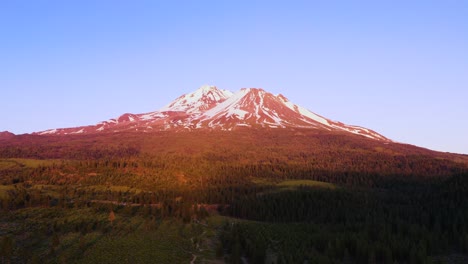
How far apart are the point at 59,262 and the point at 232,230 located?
3391 centimetres

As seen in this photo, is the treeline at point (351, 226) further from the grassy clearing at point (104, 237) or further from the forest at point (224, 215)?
the grassy clearing at point (104, 237)

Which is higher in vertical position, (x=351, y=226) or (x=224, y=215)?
(x=351, y=226)

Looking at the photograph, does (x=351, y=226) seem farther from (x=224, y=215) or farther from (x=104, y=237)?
(x=104, y=237)

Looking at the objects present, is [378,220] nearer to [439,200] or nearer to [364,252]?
[364,252]

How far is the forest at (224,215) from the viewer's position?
62.2 meters

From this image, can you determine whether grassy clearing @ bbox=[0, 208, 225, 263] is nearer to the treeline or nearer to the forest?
the forest

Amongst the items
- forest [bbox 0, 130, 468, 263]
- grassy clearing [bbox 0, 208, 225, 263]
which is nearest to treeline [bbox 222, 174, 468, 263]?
forest [bbox 0, 130, 468, 263]

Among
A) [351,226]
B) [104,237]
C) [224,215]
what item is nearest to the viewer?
[104,237]

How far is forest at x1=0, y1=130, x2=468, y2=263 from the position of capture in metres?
62.2

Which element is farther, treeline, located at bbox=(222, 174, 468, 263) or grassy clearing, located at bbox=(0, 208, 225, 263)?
treeline, located at bbox=(222, 174, 468, 263)

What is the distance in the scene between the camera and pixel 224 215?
103 metres

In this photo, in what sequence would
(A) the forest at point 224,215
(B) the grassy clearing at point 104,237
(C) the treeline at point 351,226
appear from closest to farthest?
1. (B) the grassy clearing at point 104,237
2. (A) the forest at point 224,215
3. (C) the treeline at point 351,226

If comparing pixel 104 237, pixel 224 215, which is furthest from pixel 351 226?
pixel 104 237

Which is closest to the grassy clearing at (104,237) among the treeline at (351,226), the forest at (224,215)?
the forest at (224,215)
